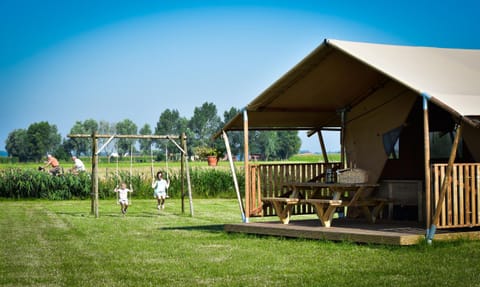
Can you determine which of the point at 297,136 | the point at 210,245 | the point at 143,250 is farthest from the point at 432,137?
the point at 297,136

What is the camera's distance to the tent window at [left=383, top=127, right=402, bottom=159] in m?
14.6

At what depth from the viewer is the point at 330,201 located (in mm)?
12758

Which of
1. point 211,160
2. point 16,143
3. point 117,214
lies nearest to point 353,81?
Answer: point 117,214

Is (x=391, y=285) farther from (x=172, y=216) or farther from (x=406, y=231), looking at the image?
(x=172, y=216)

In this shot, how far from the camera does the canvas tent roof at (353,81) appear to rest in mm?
11867

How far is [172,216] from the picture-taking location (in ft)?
66.1

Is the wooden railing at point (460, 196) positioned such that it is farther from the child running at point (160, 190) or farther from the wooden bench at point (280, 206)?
the child running at point (160, 190)

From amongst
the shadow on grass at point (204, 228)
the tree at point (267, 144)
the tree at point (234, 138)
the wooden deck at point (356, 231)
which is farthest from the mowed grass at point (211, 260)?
the tree at point (267, 144)

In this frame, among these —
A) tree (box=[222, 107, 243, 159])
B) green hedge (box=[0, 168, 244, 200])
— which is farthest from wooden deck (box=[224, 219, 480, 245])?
tree (box=[222, 107, 243, 159])

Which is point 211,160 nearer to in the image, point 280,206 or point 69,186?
point 69,186

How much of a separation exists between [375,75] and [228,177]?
55.5 ft

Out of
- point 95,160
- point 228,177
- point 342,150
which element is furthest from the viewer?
point 228,177

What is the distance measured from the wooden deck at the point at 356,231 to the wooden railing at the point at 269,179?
608 mm

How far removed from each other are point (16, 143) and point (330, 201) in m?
142
